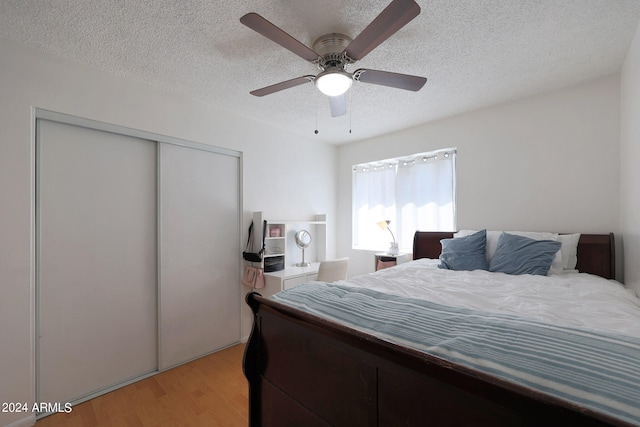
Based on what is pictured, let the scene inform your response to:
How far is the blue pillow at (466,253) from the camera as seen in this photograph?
2.29 m

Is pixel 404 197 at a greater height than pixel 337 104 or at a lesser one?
lesser

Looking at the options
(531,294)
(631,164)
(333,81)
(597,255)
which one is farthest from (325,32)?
(597,255)

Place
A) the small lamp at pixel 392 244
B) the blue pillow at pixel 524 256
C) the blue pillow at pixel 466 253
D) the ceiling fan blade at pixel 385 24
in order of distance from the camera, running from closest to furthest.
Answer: the ceiling fan blade at pixel 385 24
the blue pillow at pixel 524 256
the blue pillow at pixel 466 253
the small lamp at pixel 392 244

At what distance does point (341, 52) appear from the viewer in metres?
1.61

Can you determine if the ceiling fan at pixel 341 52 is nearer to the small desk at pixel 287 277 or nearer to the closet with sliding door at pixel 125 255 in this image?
the closet with sliding door at pixel 125 255

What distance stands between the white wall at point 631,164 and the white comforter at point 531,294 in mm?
256

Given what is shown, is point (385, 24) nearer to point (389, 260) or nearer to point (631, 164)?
point (631, 164)

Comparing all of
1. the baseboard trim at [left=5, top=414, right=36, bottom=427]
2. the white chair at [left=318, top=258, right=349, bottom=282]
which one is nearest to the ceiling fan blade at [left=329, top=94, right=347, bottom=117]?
the white chair at [left=318, top=258, right=349, bottom=282]

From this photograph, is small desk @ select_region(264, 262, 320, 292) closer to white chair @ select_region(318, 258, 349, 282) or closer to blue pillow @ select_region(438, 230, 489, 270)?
white chair @ select_region(318, 258, 349, 282)

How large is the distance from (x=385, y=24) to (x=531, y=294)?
1.63m

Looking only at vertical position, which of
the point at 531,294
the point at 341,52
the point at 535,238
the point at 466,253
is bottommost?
the point at 531,294

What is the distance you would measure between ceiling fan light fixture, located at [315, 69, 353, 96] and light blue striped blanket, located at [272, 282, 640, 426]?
127 cm

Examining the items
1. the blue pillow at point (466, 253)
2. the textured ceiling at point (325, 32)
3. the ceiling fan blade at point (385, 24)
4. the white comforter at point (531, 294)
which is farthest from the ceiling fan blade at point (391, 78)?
the blue pillow at point (466, 253)

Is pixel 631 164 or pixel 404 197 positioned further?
pixel 404 197
